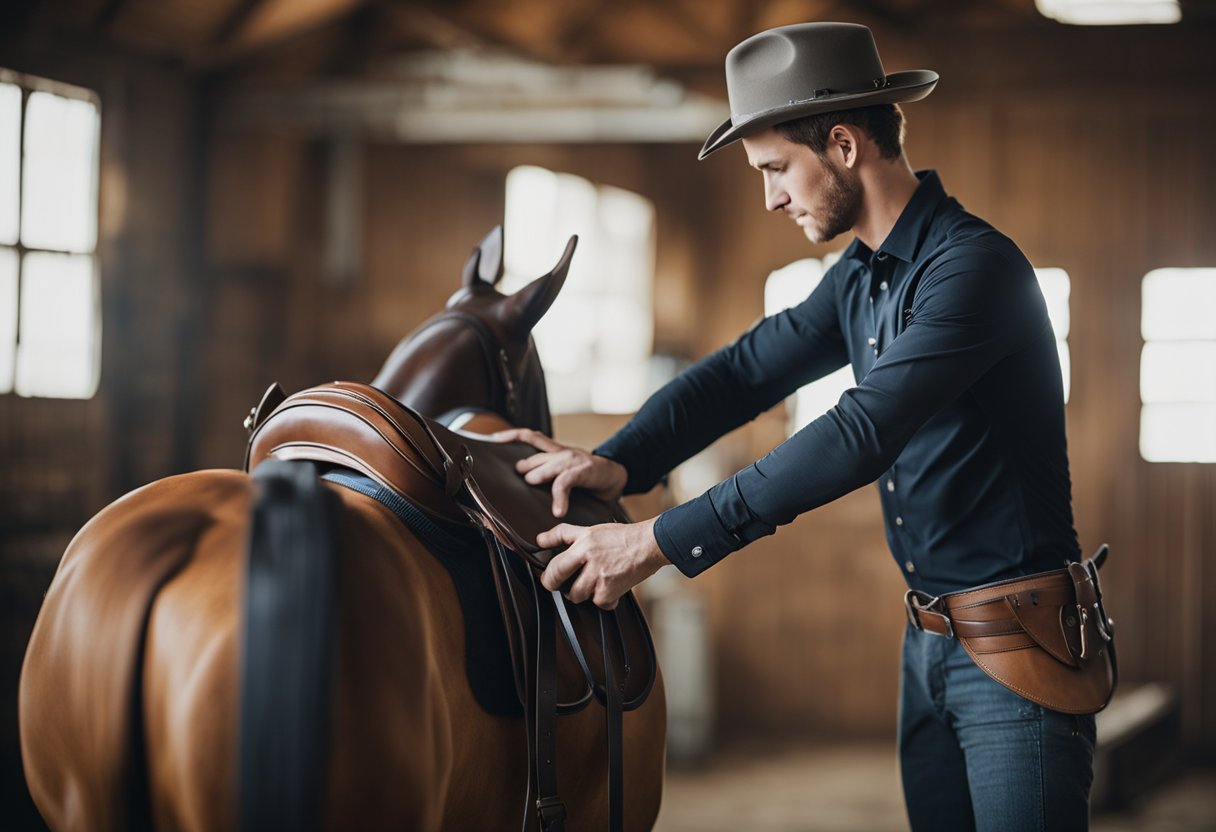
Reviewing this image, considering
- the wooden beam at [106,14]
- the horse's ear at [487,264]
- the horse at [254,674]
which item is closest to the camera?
the horse at [254,674]

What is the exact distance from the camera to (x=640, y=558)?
1.37 meters

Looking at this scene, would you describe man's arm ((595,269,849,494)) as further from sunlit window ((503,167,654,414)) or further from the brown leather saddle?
sunlit window ((503,167,654,414))

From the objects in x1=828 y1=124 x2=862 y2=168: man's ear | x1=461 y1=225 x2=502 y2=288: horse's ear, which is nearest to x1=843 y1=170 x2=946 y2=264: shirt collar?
x1=828 y1=124 x2=862 y2=168: man's ear

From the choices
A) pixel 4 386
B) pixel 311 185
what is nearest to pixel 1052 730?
pixel 4 386

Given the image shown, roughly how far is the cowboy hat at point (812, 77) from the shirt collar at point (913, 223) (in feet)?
0.44

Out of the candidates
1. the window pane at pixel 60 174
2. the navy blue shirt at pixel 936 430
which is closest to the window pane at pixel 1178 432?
the navy blue shirt at pixel 936 430

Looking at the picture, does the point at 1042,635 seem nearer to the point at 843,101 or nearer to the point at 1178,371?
the point at 843,101

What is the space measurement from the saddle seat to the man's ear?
659 mm

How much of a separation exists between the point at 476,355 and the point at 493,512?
49 centimetres

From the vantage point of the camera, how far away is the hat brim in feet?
4.89

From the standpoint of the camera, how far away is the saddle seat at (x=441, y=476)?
1.27 metres

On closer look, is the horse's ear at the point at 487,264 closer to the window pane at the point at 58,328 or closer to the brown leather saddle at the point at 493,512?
the brown leather saddle at the point at 493,512

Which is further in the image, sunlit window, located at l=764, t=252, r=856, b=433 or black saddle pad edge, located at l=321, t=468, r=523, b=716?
sunlit window, located at l=764, t=252, r=856, b=433

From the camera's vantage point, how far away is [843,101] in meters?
1.49
